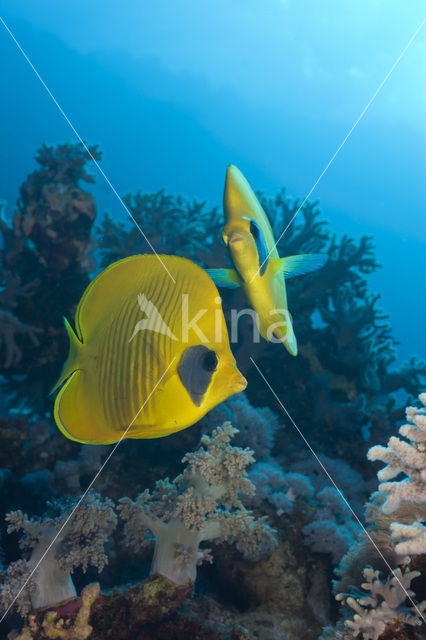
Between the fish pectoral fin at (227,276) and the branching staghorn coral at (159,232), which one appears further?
the branching staghorn coral at (159,232)

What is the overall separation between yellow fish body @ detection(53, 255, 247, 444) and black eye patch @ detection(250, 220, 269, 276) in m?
0.71

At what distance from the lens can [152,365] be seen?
79 cm

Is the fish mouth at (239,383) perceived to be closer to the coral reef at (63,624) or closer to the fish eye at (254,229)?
the fish eye at (254,229)

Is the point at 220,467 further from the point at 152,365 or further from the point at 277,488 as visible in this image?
the point at 152,365

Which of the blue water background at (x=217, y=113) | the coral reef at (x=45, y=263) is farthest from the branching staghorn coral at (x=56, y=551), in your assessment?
the blue water background at (x=217, y=113)

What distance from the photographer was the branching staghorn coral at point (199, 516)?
1843 mm

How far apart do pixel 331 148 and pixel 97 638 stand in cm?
7482

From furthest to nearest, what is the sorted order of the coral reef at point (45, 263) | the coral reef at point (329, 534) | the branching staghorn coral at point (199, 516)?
the coral reef at point (45, 263)
the coral reef at point (329, 534)
the branching staghorn coral at point (199, 516)

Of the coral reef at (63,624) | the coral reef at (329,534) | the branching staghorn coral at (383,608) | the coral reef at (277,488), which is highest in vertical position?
the branching staghorn coral at (383,608)

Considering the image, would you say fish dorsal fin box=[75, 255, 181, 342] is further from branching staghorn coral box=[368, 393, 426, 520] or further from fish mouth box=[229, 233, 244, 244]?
branching staghorn coral box=[368, 393, 426, 520]

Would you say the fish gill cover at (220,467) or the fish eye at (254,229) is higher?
the fish eye at (254,229)

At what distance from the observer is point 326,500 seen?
8.59 ft

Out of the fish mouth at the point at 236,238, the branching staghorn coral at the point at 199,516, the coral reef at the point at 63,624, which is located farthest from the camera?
the branching staghorn coral at the point at 199,516

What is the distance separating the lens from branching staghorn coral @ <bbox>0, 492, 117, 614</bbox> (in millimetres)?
1625
